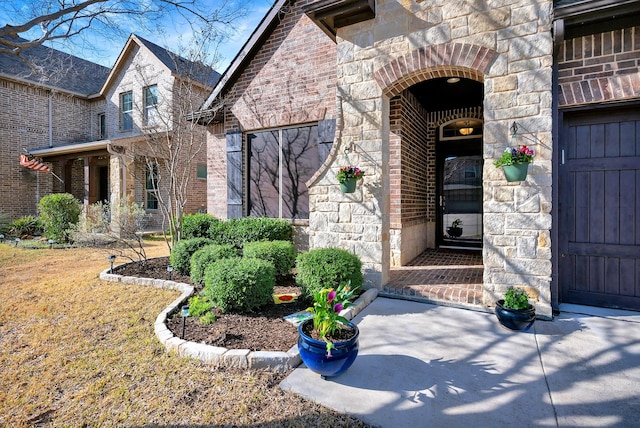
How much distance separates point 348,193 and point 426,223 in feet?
11.6

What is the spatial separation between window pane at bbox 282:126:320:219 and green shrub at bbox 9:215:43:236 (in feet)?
33.4

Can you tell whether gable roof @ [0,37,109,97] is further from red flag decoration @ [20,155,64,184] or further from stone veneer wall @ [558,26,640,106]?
stone veneer wall @ [558,26,640,106]

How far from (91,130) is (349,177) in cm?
1580

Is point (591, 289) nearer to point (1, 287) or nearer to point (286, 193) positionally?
point (286, 193)

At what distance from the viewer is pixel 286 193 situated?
686 cm

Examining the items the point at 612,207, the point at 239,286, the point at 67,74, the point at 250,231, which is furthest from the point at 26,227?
the point at 612,207

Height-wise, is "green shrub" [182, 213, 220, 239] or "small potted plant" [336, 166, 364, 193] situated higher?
"small potted plant" [336, 166, 364, 193]

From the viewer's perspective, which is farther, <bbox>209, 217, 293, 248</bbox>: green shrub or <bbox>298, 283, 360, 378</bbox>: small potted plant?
<bbox>209, 217, 293, 248</bbox>: green shrub

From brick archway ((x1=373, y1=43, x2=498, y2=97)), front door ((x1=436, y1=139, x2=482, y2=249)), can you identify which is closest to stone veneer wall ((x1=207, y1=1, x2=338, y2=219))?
brick archway ((x1=373, y1=43, x2=498, y2=97))

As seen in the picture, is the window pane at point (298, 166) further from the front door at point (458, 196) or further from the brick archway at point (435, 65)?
the front door at point (458, 196)

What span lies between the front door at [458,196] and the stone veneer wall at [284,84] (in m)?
3.23

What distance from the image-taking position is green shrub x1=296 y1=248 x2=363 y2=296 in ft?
13.2

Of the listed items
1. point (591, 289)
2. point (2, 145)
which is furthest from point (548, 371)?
point (2, 145)

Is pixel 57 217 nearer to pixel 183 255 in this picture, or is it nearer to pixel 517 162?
pixel 183 255
